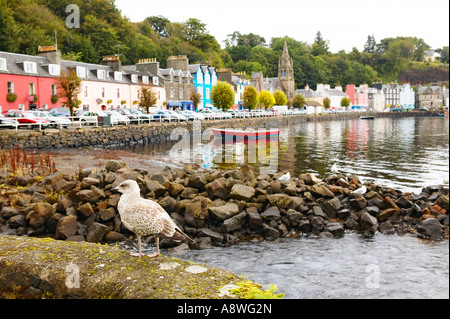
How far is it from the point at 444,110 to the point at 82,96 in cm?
14358

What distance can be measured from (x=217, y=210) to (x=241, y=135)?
109 ft

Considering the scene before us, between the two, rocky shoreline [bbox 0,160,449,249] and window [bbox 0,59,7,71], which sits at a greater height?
window [bbox 0,59,7,71]

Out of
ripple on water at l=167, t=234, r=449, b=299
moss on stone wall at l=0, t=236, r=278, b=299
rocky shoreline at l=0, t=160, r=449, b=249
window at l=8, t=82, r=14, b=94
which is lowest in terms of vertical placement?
ripple on water at l=167, t=234, r=449, b=299

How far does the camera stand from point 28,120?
3234 centimetres

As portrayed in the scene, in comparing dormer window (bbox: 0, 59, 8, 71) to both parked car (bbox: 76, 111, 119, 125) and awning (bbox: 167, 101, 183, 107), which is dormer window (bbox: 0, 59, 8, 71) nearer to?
parked car (bbox: 76, 111, 119, 125)

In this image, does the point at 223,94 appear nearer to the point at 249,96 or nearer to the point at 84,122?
the point at 249,96

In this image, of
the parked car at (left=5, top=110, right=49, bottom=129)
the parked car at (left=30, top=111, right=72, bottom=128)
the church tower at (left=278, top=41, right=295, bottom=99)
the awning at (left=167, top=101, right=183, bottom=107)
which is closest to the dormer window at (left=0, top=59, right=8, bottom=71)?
the parked car at (left=30, top=111, right=72, bottom=128)

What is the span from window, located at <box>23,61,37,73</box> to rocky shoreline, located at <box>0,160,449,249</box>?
33451 millimetres

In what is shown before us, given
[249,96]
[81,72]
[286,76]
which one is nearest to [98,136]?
[81,72]

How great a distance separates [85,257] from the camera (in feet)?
17.2

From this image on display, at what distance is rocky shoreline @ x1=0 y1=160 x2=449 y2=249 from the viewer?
10.8 m

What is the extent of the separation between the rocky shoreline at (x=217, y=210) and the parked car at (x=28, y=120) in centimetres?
1907
